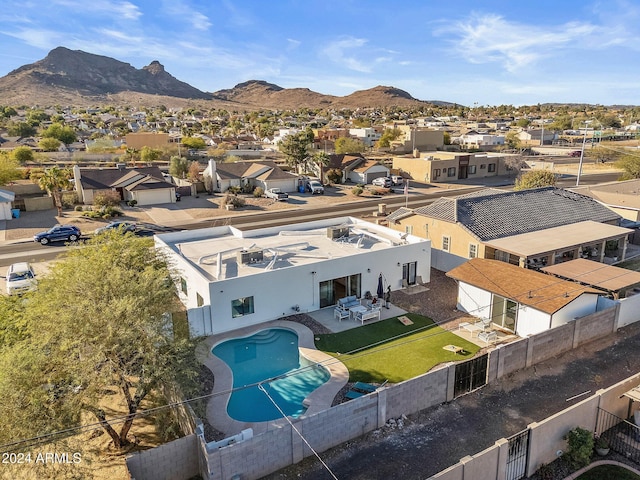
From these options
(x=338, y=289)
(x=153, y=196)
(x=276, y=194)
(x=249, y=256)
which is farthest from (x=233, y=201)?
(x=338, y=289)

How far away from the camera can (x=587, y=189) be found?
44094 millimetres

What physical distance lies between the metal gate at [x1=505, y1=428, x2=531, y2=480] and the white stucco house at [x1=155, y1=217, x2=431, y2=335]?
41.9 ft

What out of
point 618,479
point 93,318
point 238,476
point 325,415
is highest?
point 93,318

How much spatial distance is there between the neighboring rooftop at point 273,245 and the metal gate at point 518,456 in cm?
1343

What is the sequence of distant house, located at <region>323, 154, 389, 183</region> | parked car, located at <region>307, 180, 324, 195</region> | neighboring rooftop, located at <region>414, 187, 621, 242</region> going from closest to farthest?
neighboring rooftop, located at <region>414, 187, 621, 242</region> → parked car, located at <region>307, 180, 324, 195</region> → distant house, located at <region>323, 154, 389, 183</region>

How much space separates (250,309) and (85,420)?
359 inches

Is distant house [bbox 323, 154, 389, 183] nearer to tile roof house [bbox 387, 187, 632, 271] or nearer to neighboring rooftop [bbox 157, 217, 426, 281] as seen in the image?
tile roof house [bbox 387, 187, 632, 271]

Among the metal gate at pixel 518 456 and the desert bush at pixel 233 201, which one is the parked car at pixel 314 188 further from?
the metal gate at pixel 518 456

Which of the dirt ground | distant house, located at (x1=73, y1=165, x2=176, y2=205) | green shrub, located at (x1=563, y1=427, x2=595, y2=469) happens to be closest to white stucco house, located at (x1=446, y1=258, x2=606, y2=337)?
the dirt ground

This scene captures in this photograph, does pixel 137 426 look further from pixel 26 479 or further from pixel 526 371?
pixel 526 371

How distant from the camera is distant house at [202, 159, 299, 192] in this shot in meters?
59.2

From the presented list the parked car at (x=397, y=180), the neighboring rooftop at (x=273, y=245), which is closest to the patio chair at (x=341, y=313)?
the neighboring rooftop at (x=273, y=245)

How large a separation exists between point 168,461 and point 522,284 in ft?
56.9

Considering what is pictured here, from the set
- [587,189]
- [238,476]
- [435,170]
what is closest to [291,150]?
[435,170]
